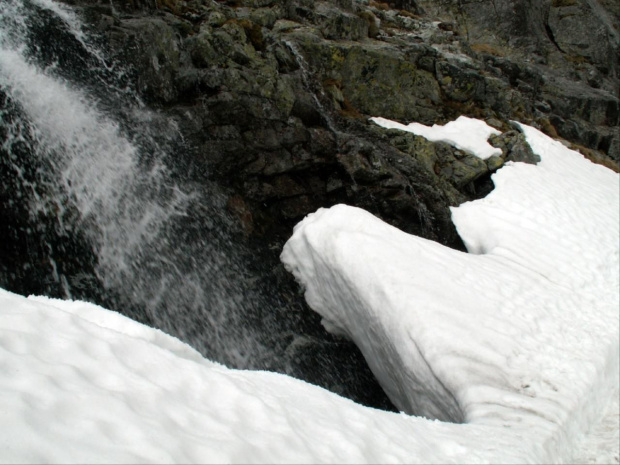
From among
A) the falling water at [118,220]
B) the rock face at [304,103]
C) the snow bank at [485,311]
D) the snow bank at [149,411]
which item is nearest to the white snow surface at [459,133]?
the rock face at [304,103]

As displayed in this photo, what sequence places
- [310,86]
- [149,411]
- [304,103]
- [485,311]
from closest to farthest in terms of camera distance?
[149,411]
[485,311]
[304,103]
[310,86]

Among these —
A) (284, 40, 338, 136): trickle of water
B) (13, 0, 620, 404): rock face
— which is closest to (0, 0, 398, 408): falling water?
(13, 0, 620, 404): rock face

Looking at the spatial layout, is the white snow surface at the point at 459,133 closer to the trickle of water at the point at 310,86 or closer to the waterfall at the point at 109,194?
the trickle of water at the point at 310,86

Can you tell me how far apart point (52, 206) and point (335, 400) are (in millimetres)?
6920

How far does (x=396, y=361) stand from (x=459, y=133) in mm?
9493

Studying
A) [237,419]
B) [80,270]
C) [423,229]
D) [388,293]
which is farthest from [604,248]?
[80,270]

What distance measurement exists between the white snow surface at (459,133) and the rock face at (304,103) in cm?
38

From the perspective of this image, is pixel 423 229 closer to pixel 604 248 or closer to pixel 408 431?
pixel 604 248

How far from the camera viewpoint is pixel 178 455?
249 centimetres

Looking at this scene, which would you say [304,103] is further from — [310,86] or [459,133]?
[459,133]

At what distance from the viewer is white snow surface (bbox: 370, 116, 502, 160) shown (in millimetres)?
13414

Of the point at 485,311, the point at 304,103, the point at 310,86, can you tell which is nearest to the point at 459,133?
the point at 310,86

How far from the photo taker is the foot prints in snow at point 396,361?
264 centimetres

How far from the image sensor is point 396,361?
6.84 metres
